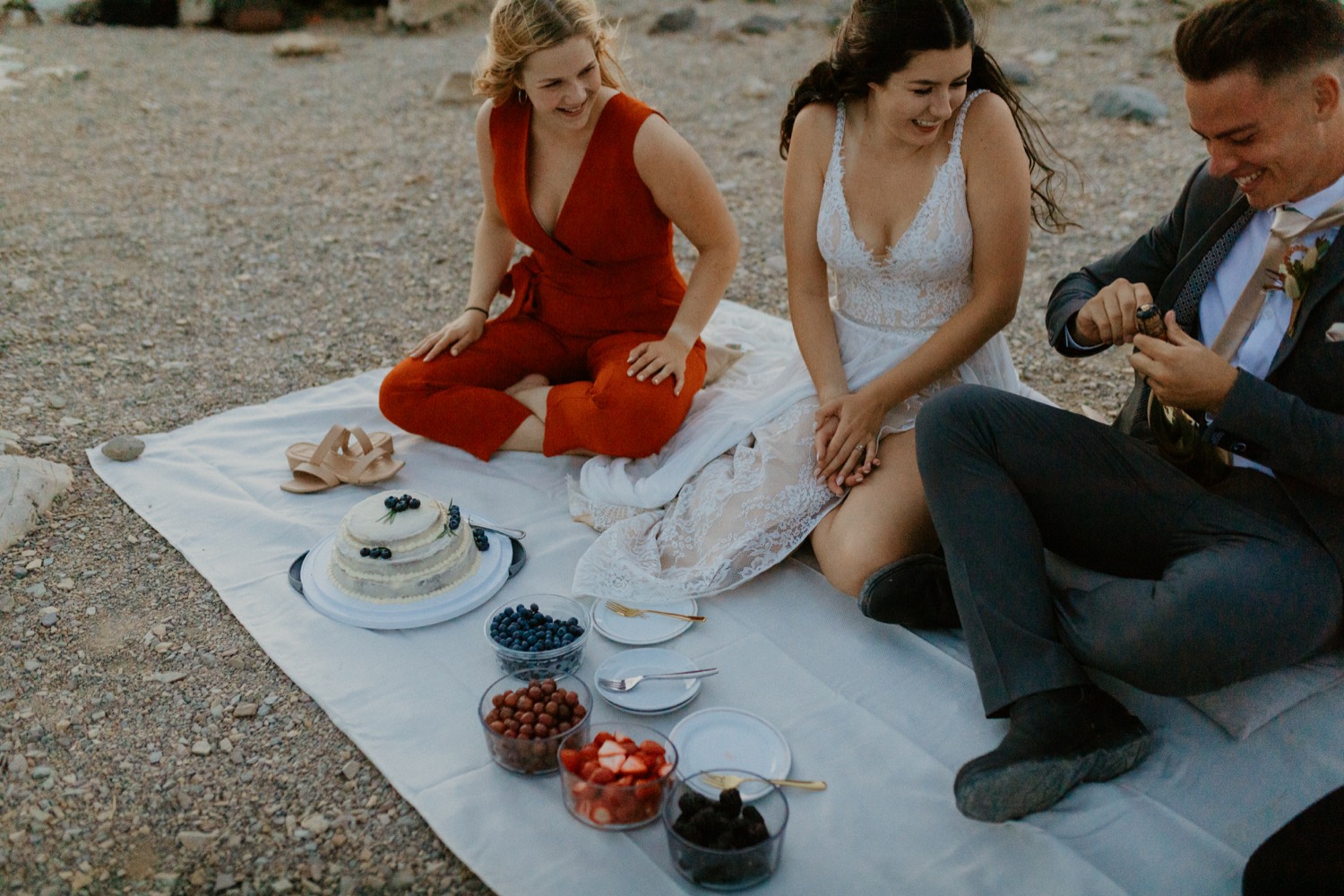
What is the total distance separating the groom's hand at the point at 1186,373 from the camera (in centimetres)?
208

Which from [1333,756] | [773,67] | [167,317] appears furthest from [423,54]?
[1333,756]

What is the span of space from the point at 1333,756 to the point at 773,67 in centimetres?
752

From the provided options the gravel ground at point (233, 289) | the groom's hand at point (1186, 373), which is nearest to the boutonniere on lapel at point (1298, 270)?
the groom's hand at point (1186, 373)

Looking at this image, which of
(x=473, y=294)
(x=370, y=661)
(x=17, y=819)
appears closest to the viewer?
(x=17, y=819)

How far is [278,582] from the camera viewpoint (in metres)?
2.95

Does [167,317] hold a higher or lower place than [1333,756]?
lower

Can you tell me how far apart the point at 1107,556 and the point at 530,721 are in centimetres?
136

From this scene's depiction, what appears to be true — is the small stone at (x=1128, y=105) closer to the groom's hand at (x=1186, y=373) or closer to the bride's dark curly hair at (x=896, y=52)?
the bride's dark curly hair at (x=896, y=52)

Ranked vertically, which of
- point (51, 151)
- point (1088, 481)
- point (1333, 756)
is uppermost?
point (1088, 481)

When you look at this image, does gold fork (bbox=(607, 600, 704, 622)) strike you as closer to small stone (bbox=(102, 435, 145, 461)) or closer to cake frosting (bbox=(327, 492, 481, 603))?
cake frosting (bbox=(327, 492, 481, 603))

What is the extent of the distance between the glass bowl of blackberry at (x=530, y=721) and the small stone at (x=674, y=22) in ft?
29.4

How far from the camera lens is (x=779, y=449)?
9.63 feet

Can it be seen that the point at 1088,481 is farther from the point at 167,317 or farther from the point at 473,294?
the point at 167,317

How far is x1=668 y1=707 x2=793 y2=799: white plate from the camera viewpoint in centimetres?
227
